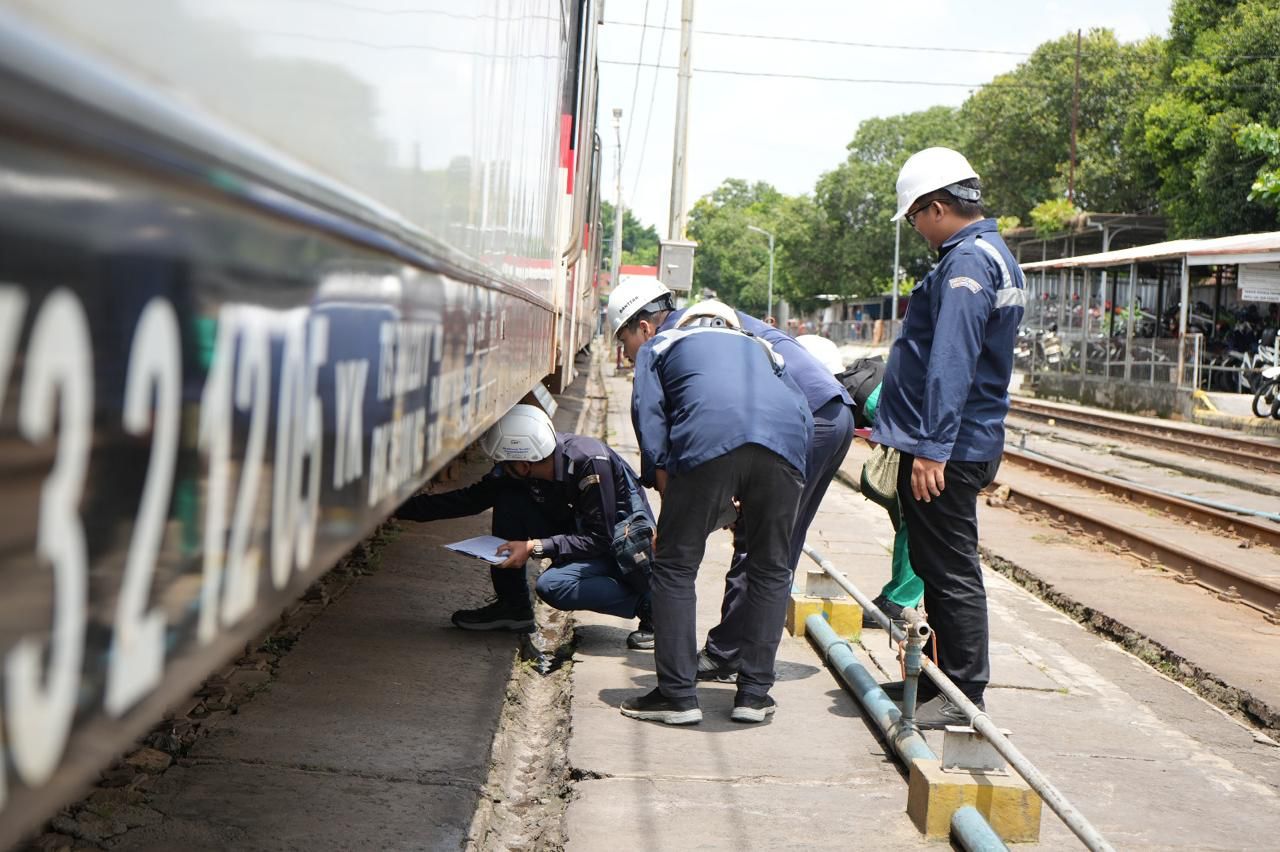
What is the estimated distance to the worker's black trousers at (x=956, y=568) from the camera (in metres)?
4.23

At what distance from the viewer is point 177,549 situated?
0.95 meters

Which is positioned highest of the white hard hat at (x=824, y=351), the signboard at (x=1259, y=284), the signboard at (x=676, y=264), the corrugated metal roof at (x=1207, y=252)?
the corrugated metal roof at (x=1207, y=252)

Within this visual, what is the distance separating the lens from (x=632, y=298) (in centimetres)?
471

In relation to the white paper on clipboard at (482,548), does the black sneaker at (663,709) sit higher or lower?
lower

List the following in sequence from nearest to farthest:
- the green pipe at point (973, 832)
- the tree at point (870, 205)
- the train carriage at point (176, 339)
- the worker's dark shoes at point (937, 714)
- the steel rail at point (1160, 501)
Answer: the train carriage at point (176, 339), the green pipe at point (973, 832), the worker's dark shoes at point (937, 714), the steel rail at point (1160, 501), the tree at point (870, 205)

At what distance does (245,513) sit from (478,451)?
11332 millimetres

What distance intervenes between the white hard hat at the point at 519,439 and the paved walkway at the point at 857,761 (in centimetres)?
85

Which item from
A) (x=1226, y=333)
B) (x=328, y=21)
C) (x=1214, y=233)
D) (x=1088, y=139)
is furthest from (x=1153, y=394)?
(x=1088, y=139)

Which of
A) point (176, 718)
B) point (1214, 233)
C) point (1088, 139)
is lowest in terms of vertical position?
point (176, 718)

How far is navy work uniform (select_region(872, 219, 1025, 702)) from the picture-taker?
4.12 metres

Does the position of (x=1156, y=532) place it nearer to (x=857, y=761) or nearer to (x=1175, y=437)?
(x=857, y=761)

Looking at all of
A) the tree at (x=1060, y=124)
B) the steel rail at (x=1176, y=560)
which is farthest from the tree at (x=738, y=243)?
the steel rail at (x=1176, y=560)

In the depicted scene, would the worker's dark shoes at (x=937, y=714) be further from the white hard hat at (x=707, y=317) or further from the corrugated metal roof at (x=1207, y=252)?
the corrugated metal roof at (x=1207, y=252)

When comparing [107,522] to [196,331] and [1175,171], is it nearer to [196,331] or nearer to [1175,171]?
[196,331]
